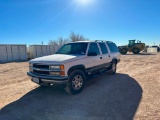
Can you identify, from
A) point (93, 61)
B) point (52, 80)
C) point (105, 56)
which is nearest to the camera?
point (52, 80)

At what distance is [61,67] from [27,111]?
64.7 inches

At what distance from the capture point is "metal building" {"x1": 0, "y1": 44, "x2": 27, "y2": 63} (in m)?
20.9

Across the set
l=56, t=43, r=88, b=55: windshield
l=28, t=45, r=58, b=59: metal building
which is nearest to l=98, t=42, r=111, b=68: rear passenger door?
l=56, t=43, r=88, b=55: windshield

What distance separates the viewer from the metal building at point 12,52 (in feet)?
68.6

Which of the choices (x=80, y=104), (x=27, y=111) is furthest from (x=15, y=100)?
(x=80, y=104)

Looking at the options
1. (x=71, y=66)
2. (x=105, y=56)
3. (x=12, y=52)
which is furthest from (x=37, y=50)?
(x=71, y=66)

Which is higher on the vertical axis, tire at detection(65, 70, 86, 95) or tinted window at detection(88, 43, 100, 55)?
tinted window at detection(88, 43, 100, 55)

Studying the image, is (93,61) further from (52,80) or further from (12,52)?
(12,52)

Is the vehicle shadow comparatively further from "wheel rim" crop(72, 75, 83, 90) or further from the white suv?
the white suv

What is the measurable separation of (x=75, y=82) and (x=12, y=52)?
1951 centimetres

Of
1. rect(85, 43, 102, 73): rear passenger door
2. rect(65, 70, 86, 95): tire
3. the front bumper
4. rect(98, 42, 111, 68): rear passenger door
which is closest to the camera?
the front bumper

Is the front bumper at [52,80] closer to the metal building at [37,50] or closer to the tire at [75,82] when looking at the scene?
the tire at [75,82]

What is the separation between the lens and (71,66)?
511cm

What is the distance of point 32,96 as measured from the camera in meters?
5.38
